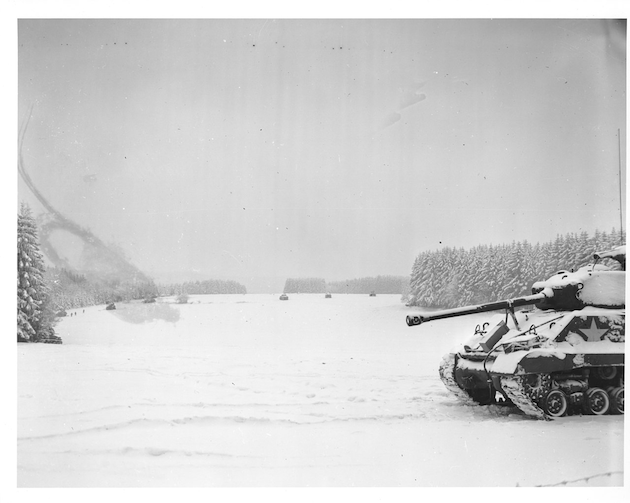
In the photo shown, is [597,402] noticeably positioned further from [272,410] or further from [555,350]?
[272,410]

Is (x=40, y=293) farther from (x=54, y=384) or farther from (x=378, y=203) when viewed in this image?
(x=378, y=203)

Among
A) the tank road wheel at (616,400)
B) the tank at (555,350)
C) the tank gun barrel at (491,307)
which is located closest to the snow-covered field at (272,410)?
the tank road wheel at (616,400)

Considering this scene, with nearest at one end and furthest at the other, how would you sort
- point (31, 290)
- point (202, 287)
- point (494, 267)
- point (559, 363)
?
point (559, 363), point (31, 290), point (202, 287), point (494, 267)

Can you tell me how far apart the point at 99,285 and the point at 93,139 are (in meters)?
1.32

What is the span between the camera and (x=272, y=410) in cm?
506

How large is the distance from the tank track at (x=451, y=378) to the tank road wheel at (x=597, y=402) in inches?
36.0

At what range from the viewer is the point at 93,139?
17.5 feet

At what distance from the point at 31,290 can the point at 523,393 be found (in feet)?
13.8

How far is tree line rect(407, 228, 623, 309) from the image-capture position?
5.46 meters

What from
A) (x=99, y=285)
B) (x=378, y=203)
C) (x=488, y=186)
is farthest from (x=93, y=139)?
(x=488, y=186)

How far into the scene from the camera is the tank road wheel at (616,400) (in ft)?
15.7

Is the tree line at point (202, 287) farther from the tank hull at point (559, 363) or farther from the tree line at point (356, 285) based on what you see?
the tank hull at point (559, 363)

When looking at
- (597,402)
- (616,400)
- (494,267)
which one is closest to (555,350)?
(597,402)
